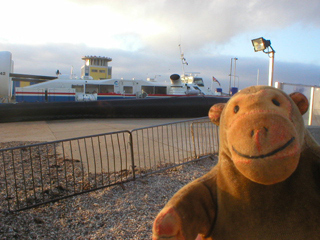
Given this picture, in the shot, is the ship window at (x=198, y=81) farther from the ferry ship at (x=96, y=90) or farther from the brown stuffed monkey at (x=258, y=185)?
the brown stuffed monkey at (x=258, y=185)

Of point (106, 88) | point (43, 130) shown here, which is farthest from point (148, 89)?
point (43, 130)

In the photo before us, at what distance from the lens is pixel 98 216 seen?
11.7ft

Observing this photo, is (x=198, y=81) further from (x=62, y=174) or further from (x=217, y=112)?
(x=217, y=112)

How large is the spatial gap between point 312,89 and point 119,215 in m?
5.74

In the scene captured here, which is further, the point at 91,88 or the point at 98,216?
the point at 91,88

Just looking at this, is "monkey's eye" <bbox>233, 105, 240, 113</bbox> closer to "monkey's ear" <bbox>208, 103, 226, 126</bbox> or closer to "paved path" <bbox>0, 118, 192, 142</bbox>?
"monkey's ear" <bbox>208, 103, 226, 126</bbox>

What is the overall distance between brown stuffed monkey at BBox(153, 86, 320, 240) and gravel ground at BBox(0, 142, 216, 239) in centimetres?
170

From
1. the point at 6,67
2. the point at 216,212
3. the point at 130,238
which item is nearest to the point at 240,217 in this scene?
the point at 216,212

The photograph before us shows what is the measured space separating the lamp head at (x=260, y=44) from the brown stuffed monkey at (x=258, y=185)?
5351 mm

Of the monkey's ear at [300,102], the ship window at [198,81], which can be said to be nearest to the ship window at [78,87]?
the ship window at [198,81]

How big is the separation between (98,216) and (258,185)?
2.54 meters

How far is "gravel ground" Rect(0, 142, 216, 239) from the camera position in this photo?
3.17 m

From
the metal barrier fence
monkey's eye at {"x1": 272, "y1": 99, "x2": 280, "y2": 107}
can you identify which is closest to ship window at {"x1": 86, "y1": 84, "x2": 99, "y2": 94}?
the metal barrier fence

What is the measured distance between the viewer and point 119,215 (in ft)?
11.8
